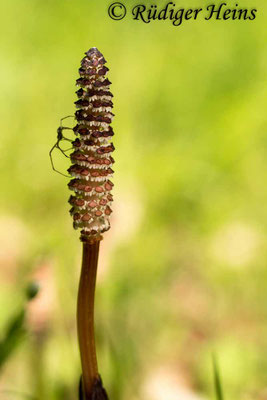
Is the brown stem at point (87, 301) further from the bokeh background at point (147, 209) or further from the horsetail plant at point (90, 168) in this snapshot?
the bokeh background at point (147, 209)

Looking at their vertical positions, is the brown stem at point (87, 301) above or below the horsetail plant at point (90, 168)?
below

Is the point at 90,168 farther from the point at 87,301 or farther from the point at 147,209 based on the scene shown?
the point at 147,209

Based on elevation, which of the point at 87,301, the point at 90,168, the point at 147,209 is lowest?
the point at 87,301

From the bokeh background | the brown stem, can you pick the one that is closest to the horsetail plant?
the brown stem

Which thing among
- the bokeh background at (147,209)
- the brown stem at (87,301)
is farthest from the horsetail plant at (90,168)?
the bokeh background at (147,209)

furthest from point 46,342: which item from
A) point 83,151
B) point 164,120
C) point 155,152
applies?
point 164,120

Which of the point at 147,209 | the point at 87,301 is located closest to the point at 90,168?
the point at 87,301
